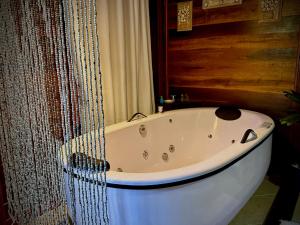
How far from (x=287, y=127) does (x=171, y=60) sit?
1446 mm

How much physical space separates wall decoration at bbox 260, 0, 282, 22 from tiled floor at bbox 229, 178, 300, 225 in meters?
1.54

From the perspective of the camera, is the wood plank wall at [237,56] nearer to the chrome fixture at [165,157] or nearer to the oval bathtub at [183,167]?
the oval bathtub at [183,167]

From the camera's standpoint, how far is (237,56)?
240cm

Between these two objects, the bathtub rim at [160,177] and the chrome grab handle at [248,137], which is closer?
the bathtub rim at [160,177]

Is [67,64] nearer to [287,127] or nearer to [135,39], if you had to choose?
[135,39]

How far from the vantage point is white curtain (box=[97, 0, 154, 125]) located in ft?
7.13

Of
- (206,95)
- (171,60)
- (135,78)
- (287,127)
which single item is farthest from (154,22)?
(287,127)

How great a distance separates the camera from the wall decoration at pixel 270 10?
2.11 metres

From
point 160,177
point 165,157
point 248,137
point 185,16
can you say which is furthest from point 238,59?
point 160,177

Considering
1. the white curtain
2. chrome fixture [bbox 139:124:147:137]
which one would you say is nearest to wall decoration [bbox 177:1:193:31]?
the white curtain

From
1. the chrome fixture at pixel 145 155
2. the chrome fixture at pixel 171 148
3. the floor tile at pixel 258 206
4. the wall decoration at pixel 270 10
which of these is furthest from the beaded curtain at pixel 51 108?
the wall decoration at pixel 270 10

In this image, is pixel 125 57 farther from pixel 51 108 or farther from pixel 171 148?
pixel 51 108

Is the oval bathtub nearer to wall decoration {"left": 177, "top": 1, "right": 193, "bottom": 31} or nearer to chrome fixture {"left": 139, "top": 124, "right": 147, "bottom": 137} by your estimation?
chrome fixture {"left": 139, "top": 124, "right": 147, "bottom": 137}

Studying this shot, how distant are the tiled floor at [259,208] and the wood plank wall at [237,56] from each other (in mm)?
723
